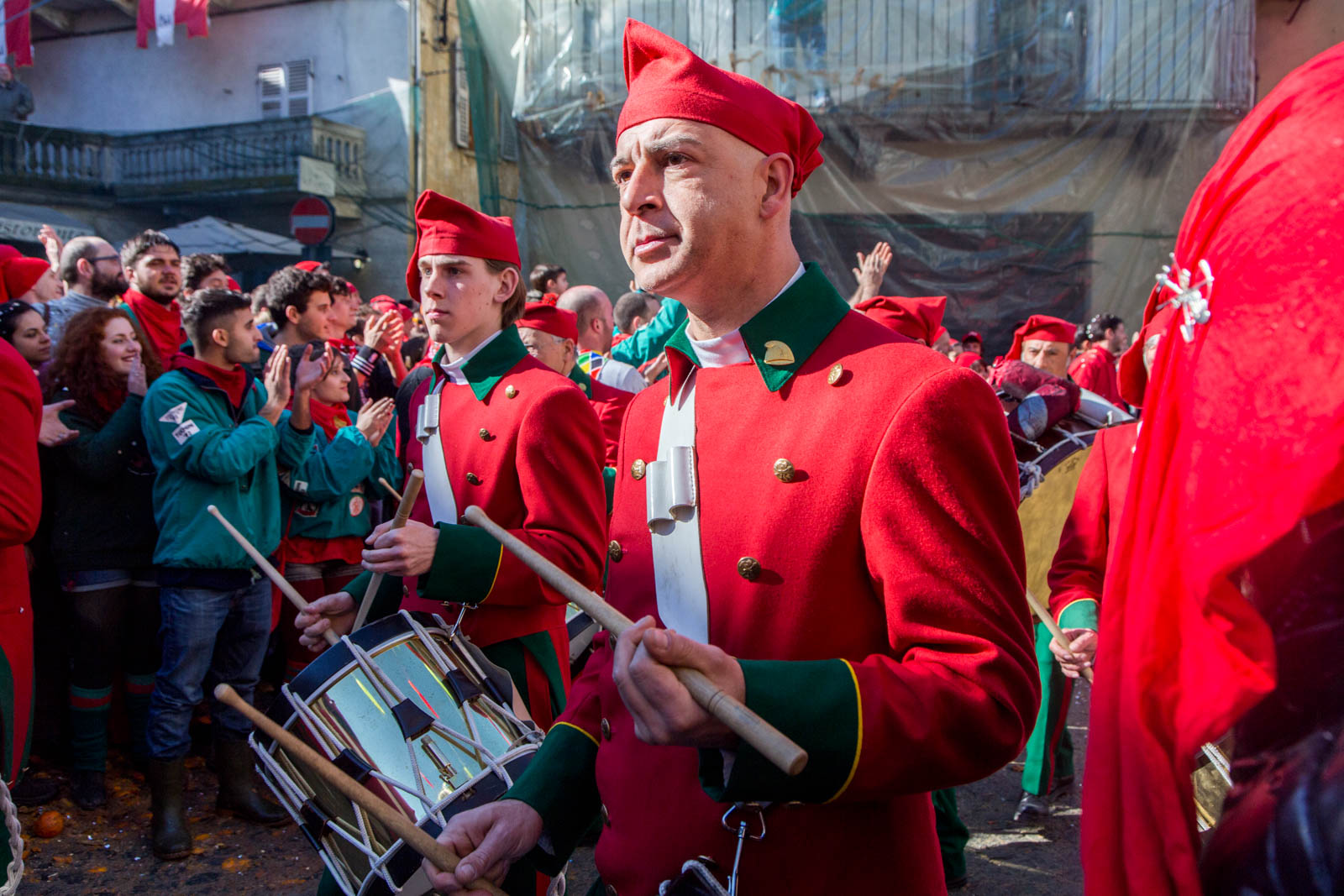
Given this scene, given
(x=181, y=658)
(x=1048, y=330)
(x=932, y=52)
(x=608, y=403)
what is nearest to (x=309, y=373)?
(x=181, y=658)

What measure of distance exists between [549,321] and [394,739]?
3.17m

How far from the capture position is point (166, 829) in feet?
13.8

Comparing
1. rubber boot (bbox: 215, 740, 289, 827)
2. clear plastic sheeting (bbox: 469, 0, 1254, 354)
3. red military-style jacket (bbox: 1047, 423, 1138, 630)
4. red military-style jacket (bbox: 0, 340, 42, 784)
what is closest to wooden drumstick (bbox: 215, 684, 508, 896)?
red military-style jacket (bbox: 0, 340, 42, 784)

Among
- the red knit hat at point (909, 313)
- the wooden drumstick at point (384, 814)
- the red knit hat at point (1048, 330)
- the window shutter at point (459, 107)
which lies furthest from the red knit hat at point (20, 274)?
the window shutter at point (459, 107)

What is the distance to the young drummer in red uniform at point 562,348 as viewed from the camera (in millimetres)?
5234

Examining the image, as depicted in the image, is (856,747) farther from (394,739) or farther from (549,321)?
(549,321)

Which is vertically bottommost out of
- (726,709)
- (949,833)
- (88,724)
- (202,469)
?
(949,833)

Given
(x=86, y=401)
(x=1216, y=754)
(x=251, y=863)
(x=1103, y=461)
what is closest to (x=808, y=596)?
(x=1216, y=754)

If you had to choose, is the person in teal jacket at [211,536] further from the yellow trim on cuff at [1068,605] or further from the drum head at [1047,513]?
the drum head at [1047,513]

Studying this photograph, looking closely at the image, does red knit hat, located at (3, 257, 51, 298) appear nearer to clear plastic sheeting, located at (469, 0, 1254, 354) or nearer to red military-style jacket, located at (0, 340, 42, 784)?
red military-style jacket, located at (0, 340, 42, 784)

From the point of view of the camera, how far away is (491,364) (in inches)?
124

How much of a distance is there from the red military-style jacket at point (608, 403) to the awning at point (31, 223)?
1938 cm

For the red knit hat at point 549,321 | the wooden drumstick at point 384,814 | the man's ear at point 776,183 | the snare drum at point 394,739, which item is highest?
the man's ear at point 776,183

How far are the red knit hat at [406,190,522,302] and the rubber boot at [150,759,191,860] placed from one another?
2440 millimetres
